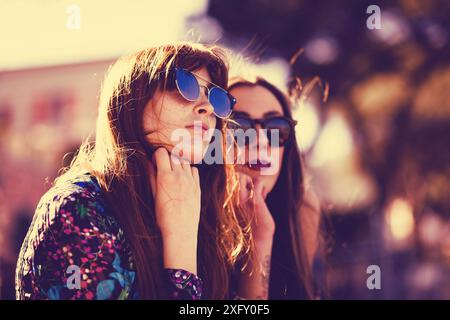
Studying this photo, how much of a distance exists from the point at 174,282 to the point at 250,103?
905mm

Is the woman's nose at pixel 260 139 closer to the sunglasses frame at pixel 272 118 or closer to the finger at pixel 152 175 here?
the sunglasses frame at pixel 272 118

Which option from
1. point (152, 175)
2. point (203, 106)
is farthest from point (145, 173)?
point (203, 106)

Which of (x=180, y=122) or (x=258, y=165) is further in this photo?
(x=258, y=165)

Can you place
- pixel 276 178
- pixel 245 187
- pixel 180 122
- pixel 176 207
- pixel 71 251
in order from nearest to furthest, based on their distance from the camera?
pixel 71 251, pixel 176 207, pixel 180 122, pixel 245 187, pixel 276 178

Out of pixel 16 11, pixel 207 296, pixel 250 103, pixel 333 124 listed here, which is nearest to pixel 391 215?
pixel 333 124

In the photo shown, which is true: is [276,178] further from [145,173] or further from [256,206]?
[145,173]

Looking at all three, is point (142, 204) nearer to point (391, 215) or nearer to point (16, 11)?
point (16, 11)

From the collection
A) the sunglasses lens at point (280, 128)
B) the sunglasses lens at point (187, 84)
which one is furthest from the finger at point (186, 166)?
the sunglasses lens at point (280, 128)

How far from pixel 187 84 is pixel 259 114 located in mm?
484

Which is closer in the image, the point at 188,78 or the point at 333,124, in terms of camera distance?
the point at 188,78

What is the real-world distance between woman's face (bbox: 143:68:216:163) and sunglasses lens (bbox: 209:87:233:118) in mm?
21

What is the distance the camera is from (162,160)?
6.66ft

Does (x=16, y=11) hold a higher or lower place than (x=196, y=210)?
higher

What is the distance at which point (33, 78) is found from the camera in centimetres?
276
